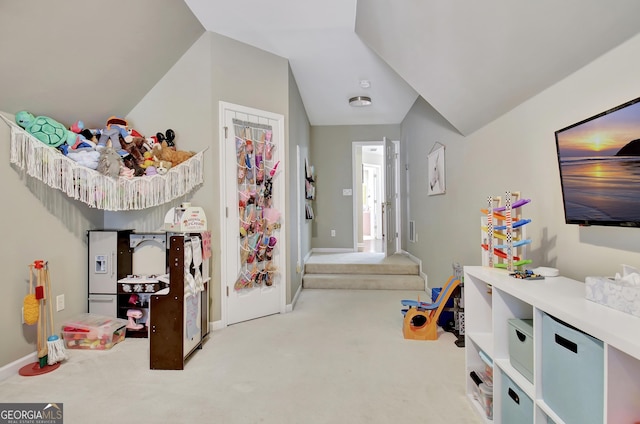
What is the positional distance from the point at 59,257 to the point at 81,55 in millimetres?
1507

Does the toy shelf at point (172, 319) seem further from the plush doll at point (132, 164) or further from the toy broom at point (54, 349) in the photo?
→ the plush doll at point (132, 164)

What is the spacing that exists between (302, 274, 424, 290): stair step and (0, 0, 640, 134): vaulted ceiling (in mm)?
2221

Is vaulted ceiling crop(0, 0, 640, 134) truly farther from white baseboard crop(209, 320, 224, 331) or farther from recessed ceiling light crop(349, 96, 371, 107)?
white baseboard crop(209, 320, 224, 331)

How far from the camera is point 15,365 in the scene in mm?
2184

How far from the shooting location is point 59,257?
2584mm

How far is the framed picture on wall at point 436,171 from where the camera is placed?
3.60 m

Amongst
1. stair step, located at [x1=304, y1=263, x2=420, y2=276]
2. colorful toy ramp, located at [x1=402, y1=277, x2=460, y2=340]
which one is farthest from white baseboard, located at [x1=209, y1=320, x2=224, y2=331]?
stair step, located at [x1=304, y1=263, x2=420, y2=276]

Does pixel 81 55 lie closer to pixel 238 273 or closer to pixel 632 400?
pixel 238 273

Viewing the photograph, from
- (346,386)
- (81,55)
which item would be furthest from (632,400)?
(81,55)

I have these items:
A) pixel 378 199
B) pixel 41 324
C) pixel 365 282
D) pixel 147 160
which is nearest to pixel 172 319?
pixel 41 324

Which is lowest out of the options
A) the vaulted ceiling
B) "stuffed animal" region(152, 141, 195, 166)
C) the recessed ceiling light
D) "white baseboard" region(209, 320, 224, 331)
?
"white baseboard" region(209, 320, 224, 331)

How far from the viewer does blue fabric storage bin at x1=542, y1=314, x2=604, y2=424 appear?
1.01 meters

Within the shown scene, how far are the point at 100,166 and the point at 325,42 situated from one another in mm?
2280

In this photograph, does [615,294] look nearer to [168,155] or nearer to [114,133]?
[168,155]
